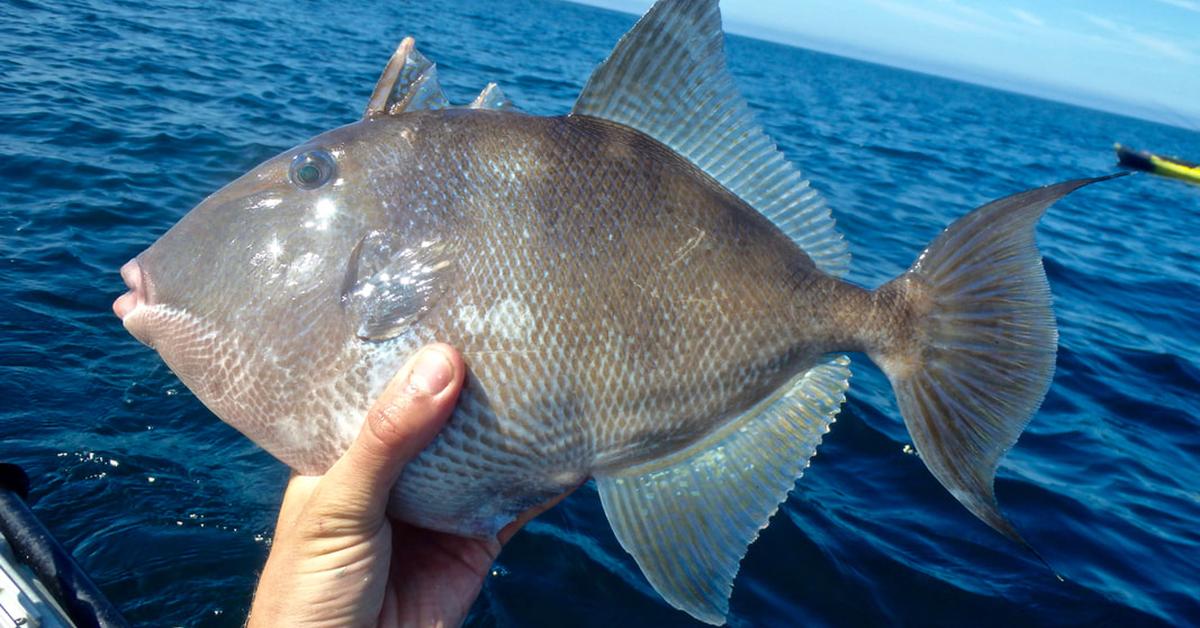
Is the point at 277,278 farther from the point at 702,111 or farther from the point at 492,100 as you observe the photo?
the point at 702,111

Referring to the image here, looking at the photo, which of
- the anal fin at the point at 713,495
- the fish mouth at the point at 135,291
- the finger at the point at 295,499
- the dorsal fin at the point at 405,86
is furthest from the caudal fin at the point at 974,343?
the fish mouth at the point at 135,291

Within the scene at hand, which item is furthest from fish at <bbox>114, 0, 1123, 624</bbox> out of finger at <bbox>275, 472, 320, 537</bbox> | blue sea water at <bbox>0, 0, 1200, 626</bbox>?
blue sea water at <bbox>0, 0, 1200, 626</bbox>

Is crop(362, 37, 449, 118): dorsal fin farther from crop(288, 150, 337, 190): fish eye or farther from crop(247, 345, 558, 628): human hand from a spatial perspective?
crop(247, 345, 558, 628): human hand

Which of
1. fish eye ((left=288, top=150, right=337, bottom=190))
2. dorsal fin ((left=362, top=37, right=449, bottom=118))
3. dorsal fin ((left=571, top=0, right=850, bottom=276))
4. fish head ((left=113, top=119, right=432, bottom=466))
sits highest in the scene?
dorsal fin ((left=571, top=0, right=850, bottom=276))

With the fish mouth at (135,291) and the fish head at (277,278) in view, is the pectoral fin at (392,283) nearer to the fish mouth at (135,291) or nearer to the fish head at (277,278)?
the fish head at (277,278)

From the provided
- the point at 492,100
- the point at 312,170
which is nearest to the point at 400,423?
the point at 312,170

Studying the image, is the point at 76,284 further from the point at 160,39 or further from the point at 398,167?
the point at 160,39
